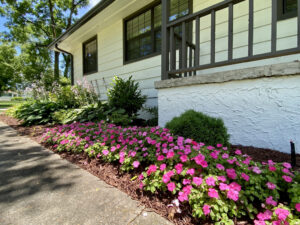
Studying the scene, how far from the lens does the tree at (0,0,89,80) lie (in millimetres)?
12295

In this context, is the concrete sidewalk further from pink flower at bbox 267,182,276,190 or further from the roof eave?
the roof eave

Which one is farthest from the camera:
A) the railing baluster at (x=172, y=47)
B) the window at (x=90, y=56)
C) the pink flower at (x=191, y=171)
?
the window at (x=90, y=56)

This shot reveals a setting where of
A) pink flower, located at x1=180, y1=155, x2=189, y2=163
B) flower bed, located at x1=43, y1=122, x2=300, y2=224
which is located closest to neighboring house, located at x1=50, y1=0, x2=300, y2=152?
flower bed, located at x1=43, y1=122, x2=300, y2=224

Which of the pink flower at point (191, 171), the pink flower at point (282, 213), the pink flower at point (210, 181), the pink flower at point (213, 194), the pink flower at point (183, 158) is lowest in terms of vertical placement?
the pink flower at point (282, 213)

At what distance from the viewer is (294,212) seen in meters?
0.94

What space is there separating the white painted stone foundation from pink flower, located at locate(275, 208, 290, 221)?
132 cm

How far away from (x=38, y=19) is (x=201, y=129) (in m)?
16.2

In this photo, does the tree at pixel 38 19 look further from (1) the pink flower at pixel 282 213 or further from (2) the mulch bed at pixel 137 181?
(1) the pink flower at pixel 282 213

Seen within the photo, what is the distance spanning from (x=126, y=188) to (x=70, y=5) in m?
16.1

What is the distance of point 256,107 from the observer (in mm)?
2035

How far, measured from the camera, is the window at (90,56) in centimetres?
670

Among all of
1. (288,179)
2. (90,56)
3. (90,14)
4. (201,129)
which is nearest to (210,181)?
(288,179)

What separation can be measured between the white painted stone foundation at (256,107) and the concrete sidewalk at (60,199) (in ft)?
5.53

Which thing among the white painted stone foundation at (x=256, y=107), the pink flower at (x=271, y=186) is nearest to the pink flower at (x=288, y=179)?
the pink flower at (x=271, y=186)
